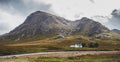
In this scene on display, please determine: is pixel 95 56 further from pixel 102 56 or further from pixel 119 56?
pixel 119 56

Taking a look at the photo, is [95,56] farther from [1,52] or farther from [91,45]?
[91,45]

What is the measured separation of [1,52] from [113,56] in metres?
53.3

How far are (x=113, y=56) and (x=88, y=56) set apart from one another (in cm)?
1102

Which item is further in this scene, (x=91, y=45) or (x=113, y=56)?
(x=91, y=45)

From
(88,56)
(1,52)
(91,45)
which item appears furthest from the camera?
(91,45)

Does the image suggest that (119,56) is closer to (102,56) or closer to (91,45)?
(102,56)

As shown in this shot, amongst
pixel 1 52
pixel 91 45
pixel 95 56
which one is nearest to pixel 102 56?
pixel 95 56

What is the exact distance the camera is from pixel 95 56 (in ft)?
306

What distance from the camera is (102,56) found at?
94.2 metres

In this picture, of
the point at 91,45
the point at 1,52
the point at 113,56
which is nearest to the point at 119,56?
the point at 113,56

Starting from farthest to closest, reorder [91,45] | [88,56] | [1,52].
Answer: [91,45] → [1,52] → [88,56]

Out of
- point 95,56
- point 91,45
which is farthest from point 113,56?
point 91,45

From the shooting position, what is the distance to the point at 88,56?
3632 inches

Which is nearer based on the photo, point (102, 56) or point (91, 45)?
point (102, 56)
